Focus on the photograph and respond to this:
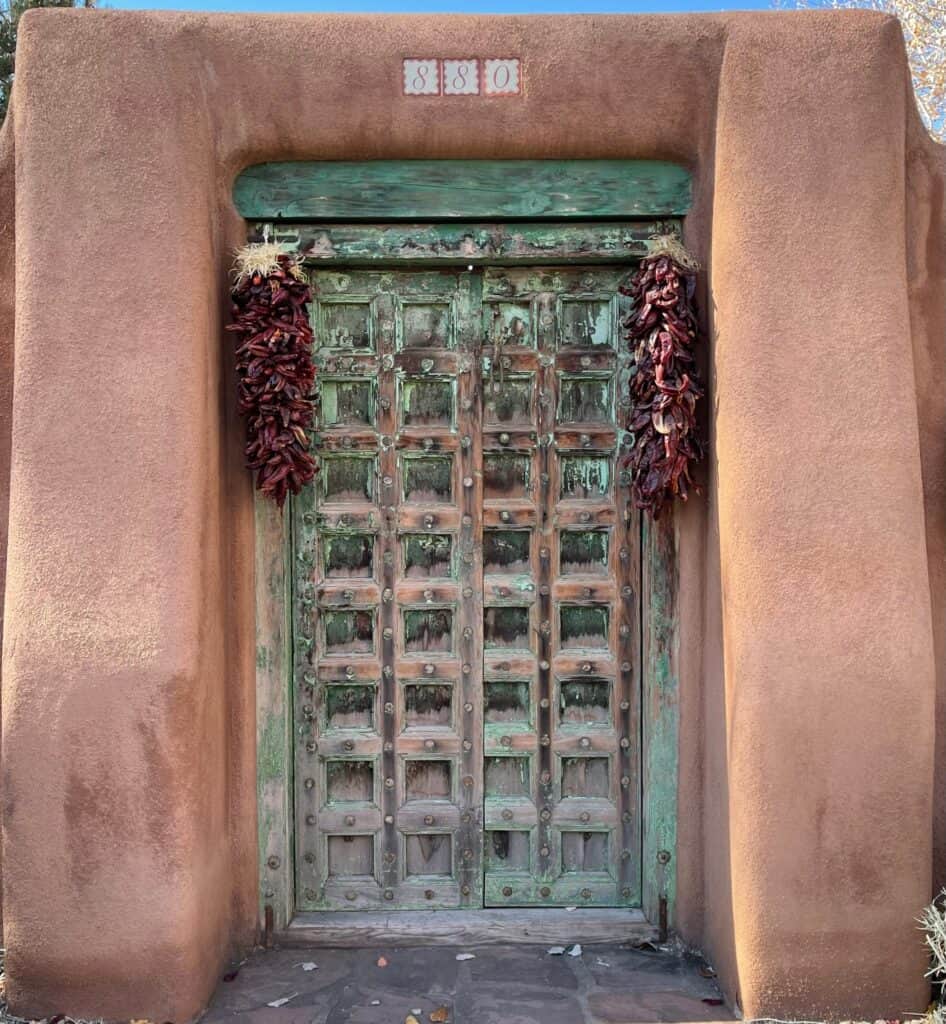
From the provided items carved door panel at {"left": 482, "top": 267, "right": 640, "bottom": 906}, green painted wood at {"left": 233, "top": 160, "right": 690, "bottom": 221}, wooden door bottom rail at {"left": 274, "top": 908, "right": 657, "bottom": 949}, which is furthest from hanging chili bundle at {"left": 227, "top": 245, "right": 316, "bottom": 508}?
wooden door bottom rail at {"left": 274, "top": 908, "right": 657, "bottom": 949}

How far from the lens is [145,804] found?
287 cm

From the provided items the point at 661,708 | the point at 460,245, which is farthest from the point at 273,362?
the point at 661,708

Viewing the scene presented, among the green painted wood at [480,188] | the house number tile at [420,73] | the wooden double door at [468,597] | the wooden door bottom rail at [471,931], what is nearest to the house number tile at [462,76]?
the house number tile at [420,73]

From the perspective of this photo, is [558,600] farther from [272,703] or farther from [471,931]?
[471,931]

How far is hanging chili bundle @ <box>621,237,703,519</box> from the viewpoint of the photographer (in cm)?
303

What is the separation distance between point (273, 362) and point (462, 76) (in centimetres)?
122

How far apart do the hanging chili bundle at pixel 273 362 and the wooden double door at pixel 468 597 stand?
260 mm

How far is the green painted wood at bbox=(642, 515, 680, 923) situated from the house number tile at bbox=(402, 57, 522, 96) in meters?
1.70

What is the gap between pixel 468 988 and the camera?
307 centimetres

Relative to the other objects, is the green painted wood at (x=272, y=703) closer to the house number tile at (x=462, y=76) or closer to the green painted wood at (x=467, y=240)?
the green painted wood at (x=467, y=240)

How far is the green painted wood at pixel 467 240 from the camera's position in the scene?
325cm

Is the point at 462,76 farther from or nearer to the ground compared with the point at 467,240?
farther from the ground

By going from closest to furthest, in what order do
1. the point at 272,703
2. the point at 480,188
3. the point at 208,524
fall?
the point at 208,524 → the point at 480,188 → the point at 272,703

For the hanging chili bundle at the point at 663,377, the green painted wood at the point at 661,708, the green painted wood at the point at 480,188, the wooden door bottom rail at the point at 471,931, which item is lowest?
the wooden door bottom rail at the point at 471,931
